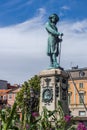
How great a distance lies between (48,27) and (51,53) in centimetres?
175

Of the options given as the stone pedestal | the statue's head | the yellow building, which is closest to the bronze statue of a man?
the statue's head

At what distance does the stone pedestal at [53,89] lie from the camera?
2359cm

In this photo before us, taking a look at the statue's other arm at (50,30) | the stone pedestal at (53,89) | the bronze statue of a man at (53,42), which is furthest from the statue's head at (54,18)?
the stone pedestal at (53,89)

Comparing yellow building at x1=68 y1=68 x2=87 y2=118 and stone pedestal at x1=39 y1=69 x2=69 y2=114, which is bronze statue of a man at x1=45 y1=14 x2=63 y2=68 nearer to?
stone pedestal at x1=39 y1=69 x2=69 y2=114

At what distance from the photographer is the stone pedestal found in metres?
23.6

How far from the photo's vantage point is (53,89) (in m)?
23.8

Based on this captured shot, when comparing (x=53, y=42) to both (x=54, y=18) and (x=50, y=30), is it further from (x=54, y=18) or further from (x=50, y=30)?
(x=54, y=18)

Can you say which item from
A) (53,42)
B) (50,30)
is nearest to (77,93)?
(53,42)

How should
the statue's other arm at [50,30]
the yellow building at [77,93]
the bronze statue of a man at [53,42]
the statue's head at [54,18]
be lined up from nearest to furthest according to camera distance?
the statue's other arm at [50,30] < the bronze statue of a man at [53,42] < the statue's head at [54,18] < the yellow building at [77,93]

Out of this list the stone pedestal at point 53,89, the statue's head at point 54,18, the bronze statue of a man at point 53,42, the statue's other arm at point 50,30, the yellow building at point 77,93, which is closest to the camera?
the stone pedestal at point 53,89

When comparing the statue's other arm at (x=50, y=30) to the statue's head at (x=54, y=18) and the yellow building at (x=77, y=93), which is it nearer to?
the statue's head at (x=54, y=18)

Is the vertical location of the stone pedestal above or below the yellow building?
below

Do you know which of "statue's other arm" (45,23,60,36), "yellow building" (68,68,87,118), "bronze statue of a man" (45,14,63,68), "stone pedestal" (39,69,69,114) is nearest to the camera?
"stone pedestal" (39,69,69,114)

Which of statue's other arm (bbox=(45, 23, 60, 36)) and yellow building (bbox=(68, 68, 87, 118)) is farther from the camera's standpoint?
Result: yellow building (bbox=(68, 68, 87, 118))
